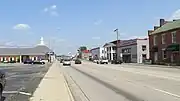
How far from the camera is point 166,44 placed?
225 ft

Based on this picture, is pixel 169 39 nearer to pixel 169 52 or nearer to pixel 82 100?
pixel 169 52

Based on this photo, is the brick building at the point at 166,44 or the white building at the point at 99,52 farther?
the white building at the point at 99,52

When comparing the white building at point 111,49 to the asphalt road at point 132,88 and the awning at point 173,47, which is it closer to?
the awning at point 173,47

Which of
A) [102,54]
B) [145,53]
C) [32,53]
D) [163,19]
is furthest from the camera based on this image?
[102,54]

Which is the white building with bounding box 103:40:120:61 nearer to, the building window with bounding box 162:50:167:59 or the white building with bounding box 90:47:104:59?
the white building with bounding box 90:47:104:59

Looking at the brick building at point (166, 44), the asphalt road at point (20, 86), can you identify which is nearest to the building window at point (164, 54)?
the brick building at point (166, 44)

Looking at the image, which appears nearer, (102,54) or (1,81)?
(1,81)

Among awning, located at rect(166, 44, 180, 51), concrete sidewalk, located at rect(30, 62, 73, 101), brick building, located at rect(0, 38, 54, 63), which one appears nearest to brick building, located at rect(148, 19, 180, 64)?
awning, located at rect(166, 44, 180, 51)

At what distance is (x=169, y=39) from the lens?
6756 cm

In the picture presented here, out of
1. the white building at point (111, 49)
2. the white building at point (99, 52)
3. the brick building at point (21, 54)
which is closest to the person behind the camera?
the white building at point (111, 49)

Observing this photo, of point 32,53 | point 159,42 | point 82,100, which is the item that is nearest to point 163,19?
point 159,42

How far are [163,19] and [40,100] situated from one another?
7148 cm

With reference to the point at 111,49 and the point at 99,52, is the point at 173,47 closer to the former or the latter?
the point at 111,49

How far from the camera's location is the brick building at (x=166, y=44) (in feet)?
209
